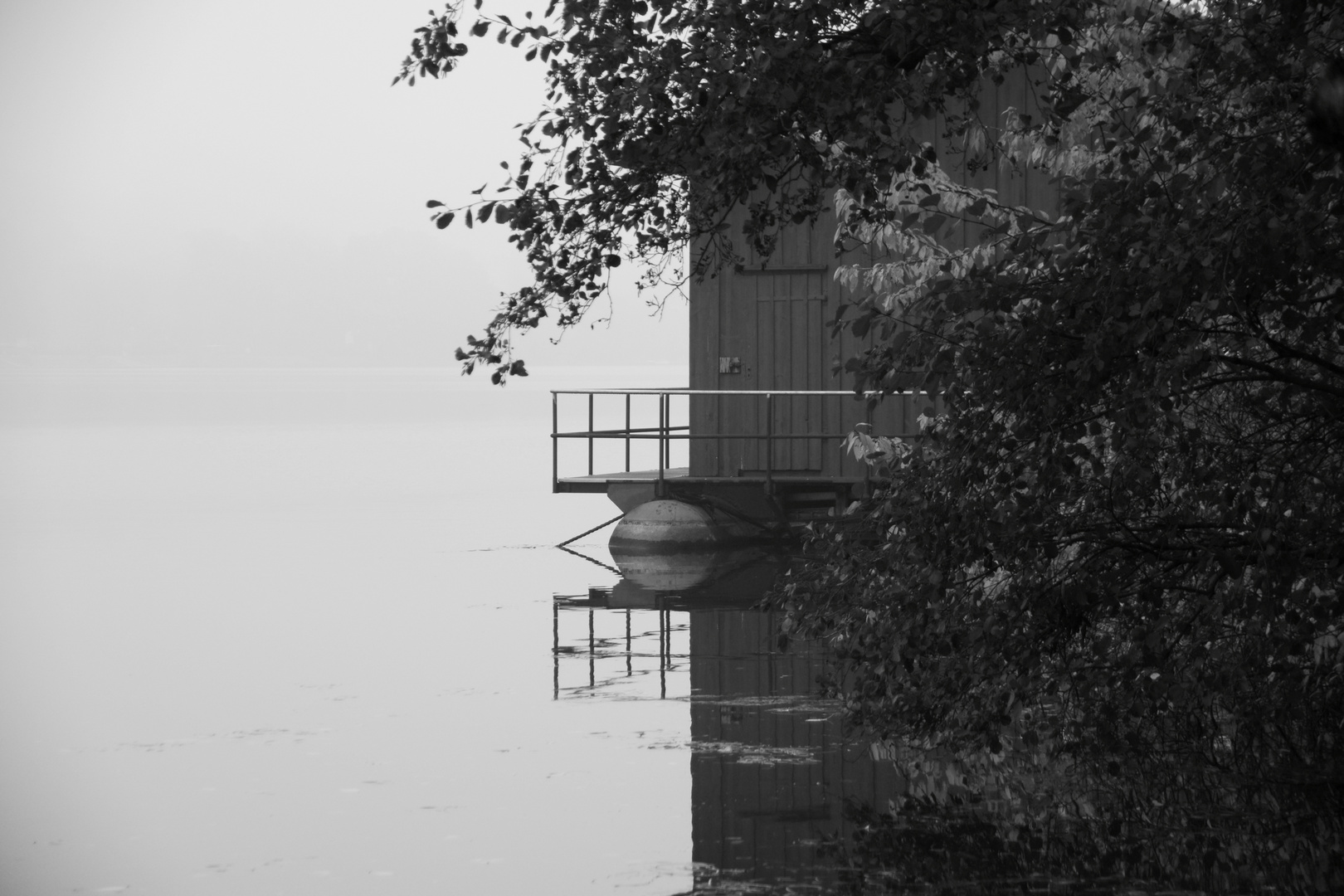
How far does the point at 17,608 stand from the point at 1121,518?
13.5 m

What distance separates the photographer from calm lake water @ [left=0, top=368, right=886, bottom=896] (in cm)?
732

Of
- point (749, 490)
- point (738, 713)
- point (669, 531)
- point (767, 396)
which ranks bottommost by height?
point (738, 713)

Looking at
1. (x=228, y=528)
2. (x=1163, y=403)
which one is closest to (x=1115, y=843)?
(x=1163, y=403)

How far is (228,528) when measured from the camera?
91.0 ft

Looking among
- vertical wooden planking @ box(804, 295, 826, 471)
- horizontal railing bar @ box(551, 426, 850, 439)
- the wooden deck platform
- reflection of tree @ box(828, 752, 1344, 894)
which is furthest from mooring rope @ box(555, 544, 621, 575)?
reflection of tree @ box(828, 752, 1344, 894)

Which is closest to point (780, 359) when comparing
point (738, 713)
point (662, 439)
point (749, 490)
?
point (749, 490)

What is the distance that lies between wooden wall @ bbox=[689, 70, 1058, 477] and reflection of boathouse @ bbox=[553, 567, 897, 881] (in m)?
4.24

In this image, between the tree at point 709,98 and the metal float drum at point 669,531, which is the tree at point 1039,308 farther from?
the metal float drum at point 669,531

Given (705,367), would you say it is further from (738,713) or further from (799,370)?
(738,713)

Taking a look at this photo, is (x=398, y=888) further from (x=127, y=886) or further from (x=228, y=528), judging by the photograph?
(x=228, y=528)

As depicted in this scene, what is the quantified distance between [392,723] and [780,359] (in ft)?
35.3

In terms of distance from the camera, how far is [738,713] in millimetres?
10406

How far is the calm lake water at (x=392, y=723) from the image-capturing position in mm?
7316

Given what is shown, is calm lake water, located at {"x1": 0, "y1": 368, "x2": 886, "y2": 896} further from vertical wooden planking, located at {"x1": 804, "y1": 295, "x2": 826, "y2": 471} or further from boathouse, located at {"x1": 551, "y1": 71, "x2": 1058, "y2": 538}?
vertical wooden planking, located at {"x1": 804, "y1": 295, "x2": 826, "y2": 471}
